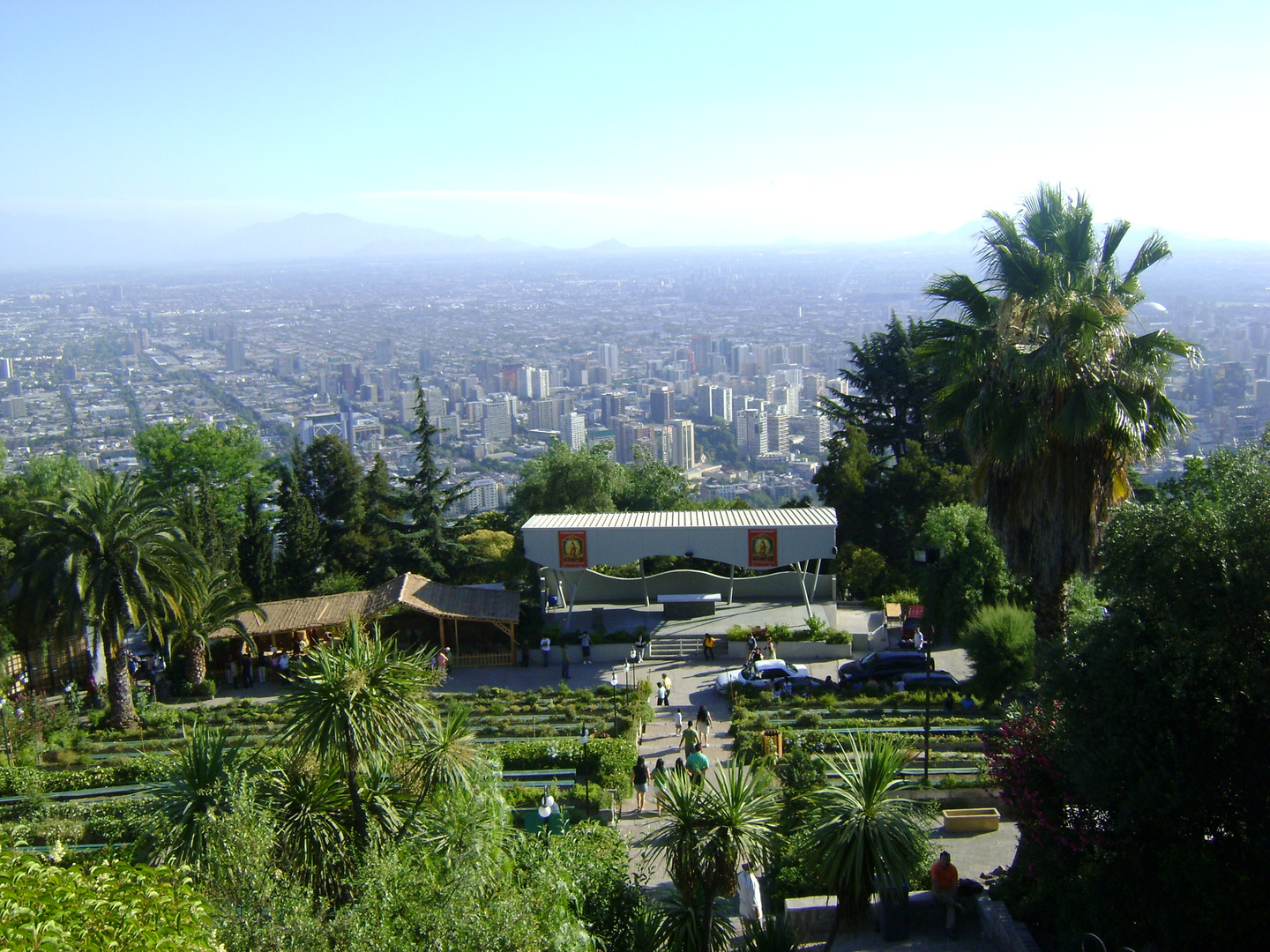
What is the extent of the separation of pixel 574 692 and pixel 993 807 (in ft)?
30.7

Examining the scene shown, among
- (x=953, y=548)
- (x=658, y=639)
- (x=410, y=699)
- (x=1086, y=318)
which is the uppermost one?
(x=1086, y=318)

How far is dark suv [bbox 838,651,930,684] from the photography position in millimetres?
21016

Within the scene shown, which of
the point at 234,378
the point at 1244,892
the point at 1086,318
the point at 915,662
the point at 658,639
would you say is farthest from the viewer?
the point at 234,378

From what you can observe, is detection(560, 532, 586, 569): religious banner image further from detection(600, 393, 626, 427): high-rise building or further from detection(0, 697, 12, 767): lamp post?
detection(600, 393, 626, 427): high-rise building

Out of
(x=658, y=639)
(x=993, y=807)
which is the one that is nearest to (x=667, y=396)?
(x=658, y=639)

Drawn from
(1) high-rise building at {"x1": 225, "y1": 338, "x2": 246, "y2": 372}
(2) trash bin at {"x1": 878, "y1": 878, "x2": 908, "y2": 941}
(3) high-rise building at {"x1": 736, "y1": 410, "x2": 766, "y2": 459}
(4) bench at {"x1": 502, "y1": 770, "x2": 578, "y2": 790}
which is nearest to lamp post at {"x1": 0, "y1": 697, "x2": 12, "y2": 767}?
(4) bench at {"x1": 502, "y1": 770, "x2": 578, "y2": 790}

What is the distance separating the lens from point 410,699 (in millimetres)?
10430

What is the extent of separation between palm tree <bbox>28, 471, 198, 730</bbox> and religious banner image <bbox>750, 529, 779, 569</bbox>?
12.9m

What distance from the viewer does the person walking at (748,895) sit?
10.5 metres

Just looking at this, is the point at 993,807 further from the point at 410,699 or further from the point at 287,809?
the point at 287,809

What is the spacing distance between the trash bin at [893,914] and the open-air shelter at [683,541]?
14272 millimetres

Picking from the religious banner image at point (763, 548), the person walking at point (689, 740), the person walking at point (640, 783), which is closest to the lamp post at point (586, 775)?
the person walking at point (640, 783)

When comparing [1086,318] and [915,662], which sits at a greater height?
[1086,318]

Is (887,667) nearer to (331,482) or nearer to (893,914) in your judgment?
(893,914)
